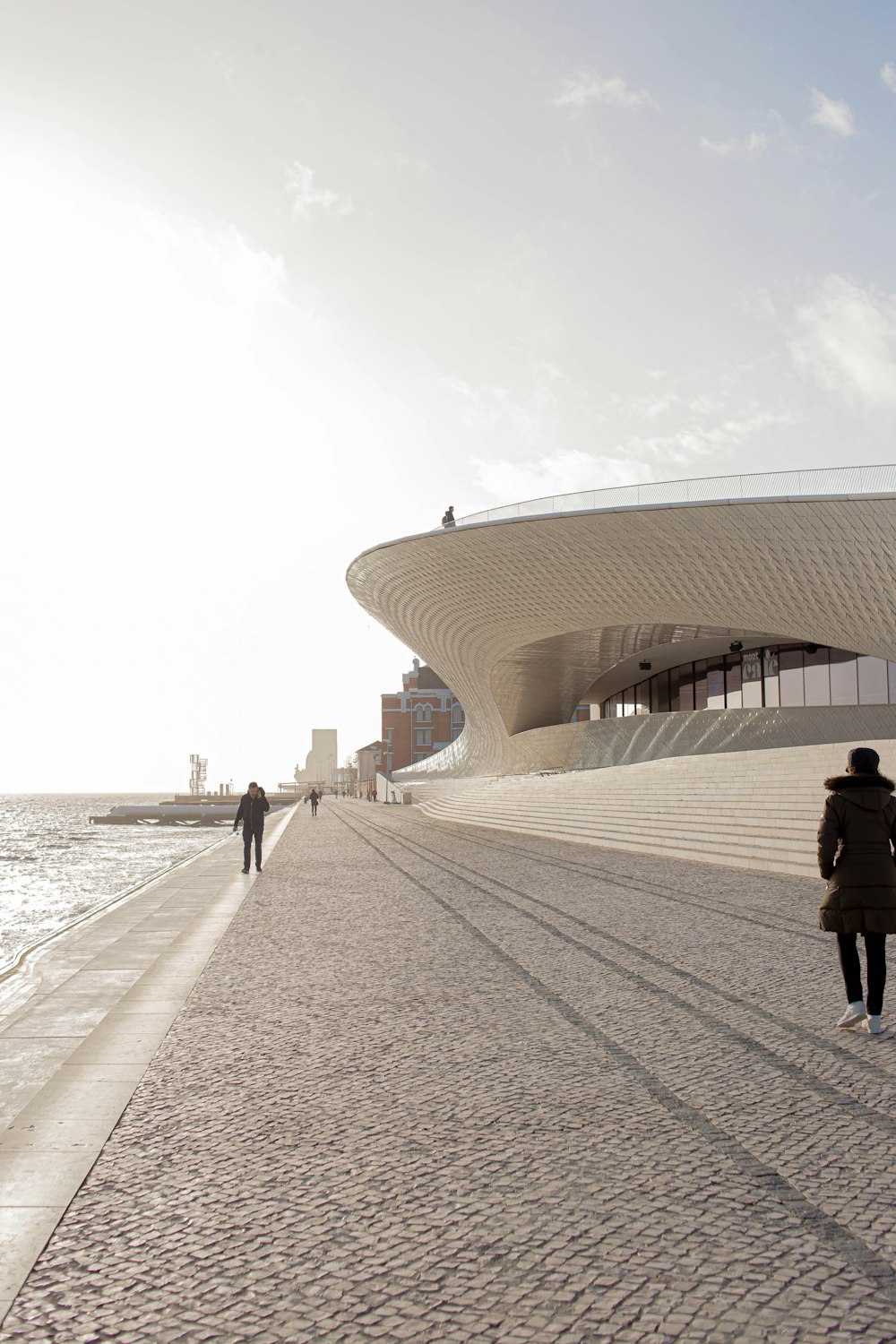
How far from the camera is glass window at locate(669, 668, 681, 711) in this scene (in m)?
43.5

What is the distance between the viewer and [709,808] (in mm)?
16031

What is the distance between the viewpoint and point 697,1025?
4.67 meters

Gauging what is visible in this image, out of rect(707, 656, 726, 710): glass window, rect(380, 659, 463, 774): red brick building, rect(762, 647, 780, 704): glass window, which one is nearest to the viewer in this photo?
rect(762, 647, 780, 704): glass window

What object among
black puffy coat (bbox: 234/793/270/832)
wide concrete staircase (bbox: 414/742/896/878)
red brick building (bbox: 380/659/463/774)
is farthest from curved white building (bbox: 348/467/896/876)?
red brick building (bbox: 380/659/463/774)

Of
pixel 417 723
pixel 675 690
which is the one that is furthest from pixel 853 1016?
pixel 417 723

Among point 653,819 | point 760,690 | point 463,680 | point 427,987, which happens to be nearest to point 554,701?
point 463,680

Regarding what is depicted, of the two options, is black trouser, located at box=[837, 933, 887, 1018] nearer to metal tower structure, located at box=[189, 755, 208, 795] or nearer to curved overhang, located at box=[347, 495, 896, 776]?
curved overhang, located at box=[347, 495, 896, 776]

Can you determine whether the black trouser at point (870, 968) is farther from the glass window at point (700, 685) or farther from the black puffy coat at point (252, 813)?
the glass window at point (700, 685)

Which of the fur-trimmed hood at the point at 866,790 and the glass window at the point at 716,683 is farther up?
the glass window at the point at 716,683

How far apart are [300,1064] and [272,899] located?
672 cm

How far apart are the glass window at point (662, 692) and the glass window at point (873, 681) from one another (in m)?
12.3

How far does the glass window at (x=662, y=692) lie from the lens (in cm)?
4459

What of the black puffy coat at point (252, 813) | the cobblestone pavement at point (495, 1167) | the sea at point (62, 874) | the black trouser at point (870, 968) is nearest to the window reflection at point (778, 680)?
the sea at point (62, 874)

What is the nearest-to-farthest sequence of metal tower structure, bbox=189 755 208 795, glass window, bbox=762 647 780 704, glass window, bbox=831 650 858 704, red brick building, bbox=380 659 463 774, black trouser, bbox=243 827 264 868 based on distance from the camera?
black trouser, bbox=243 827 264 868, glass window, bbox=831 650 858 704, glass window, bbox=762 647 780 704, red brick building, bbox=380 659 463 774, metal tower structure, bbox=189 755 208 795
